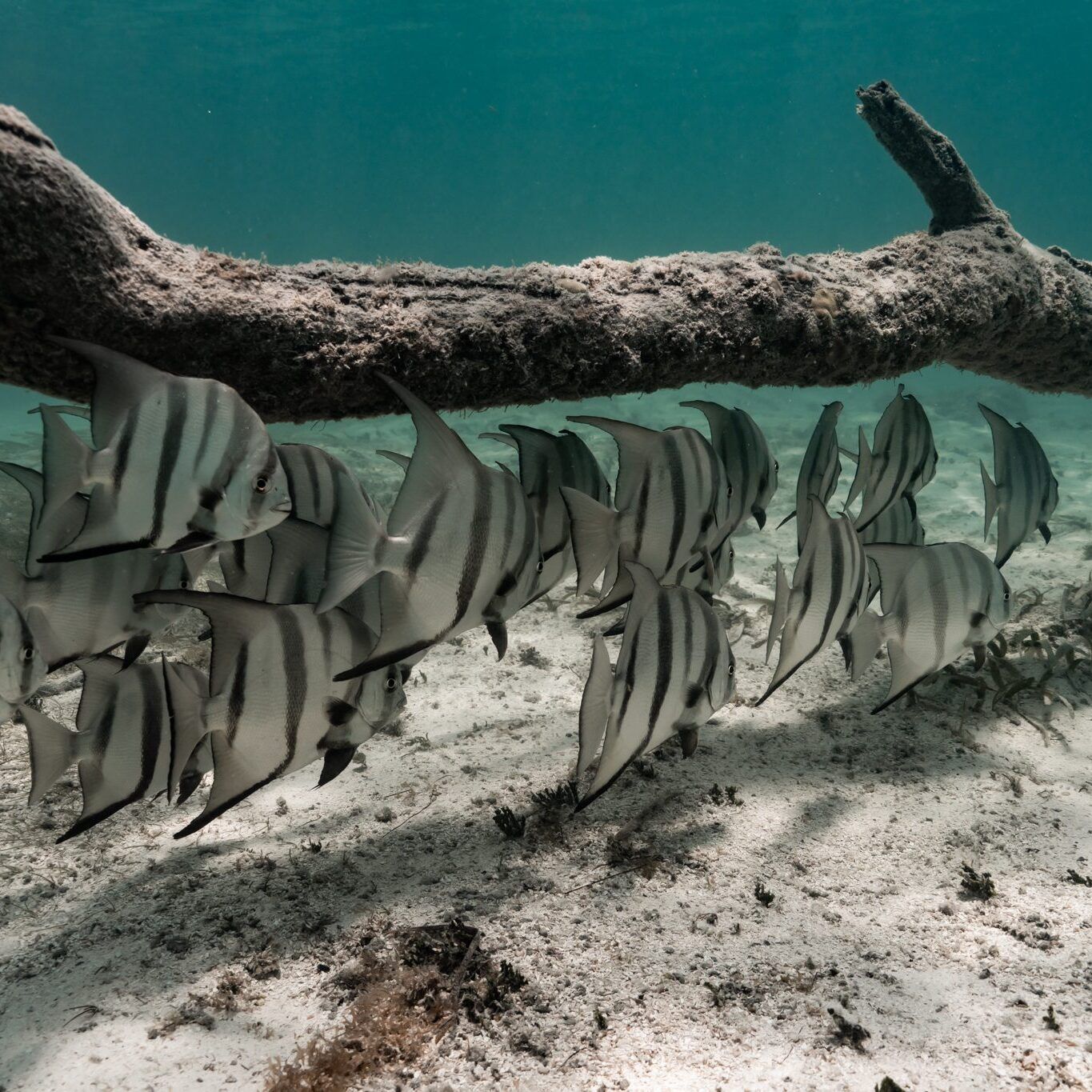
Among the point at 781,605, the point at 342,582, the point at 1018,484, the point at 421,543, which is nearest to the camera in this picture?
the point at 342,582

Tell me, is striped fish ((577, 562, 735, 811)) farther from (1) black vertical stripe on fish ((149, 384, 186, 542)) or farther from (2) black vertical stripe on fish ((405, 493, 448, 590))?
(1) black vertical stripe on fish ((149, 384, 186, 542))

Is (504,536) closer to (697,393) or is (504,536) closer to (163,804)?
(163,804)

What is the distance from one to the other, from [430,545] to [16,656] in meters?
1.49

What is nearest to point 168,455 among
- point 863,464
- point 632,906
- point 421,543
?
point 421,543

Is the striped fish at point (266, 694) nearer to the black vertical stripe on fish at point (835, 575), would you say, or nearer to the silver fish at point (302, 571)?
the silver fish at point (302, 571)

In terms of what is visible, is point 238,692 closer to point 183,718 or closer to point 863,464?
point 183,718

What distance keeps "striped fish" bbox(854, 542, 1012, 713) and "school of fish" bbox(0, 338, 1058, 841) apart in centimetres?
1

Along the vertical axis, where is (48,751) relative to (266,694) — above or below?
below

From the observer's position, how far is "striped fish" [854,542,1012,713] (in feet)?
10.1

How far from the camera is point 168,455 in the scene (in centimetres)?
202

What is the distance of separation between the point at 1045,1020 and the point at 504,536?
2447mm

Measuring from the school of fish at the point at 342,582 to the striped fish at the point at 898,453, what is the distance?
463mm

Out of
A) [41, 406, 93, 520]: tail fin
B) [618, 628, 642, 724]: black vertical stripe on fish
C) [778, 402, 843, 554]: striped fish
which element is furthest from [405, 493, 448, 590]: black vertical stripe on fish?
[778, 402, 843, 554]: striped fish

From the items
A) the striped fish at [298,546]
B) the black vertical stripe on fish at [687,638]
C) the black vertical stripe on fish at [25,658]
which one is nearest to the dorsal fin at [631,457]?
the black vertical stripe on fish at [687,638]
